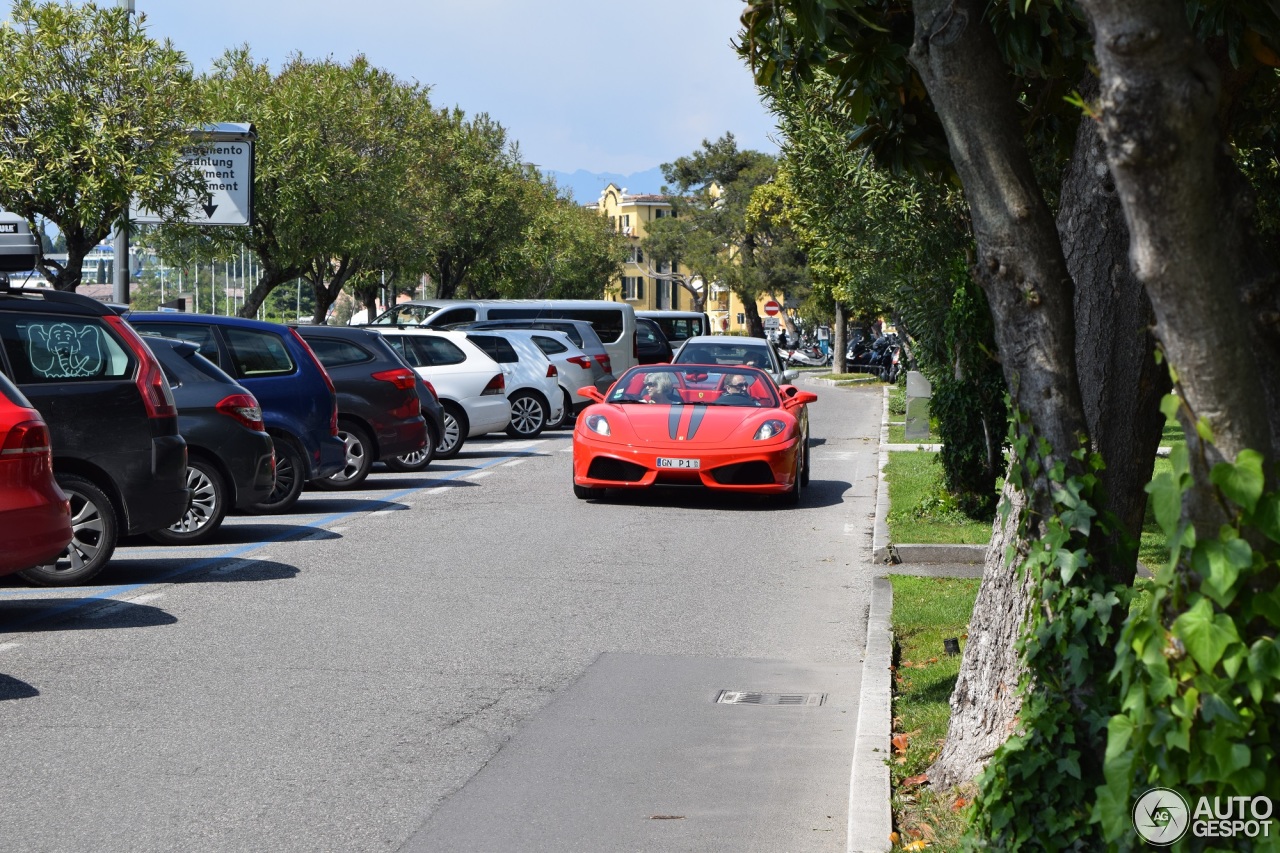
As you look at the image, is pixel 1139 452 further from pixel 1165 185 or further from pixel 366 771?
pixel 366 771

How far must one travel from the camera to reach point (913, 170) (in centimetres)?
728

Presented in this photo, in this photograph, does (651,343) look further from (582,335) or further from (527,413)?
(527,413)

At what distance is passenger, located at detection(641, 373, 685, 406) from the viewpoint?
53.3 feet

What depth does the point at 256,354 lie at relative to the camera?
1513 centimetres

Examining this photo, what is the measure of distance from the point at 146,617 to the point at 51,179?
13289mm

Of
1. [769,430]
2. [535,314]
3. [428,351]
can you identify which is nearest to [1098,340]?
[769,430]

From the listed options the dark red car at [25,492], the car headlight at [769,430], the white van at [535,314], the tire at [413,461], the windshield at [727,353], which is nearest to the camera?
the dark red car at [25,492]

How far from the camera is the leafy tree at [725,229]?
76.2 meters

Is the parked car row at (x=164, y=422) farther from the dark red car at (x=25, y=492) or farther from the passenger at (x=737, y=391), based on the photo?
the passenger at (x=737, y=391)

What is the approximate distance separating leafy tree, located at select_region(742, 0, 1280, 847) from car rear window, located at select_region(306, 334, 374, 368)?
11020 mm

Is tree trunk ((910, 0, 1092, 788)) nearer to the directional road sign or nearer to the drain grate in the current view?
the drain grate

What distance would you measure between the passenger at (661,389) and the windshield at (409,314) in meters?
18.1

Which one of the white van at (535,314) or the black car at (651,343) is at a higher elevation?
the white van at (535,314)

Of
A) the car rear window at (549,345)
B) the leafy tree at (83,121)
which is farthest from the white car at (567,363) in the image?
the leafy tree at (83,121)
